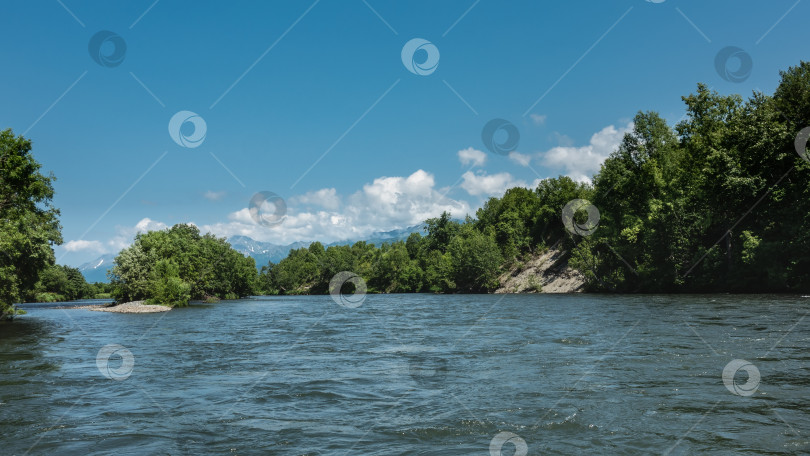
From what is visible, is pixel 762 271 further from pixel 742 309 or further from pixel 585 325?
pixel 585 325

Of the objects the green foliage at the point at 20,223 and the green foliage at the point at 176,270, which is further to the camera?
the green foliage at the point at 176,270

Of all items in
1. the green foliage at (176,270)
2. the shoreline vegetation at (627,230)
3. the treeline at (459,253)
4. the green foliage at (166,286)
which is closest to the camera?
the shoreline vegetation at (627,230)

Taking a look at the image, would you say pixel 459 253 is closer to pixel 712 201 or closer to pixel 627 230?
pixel 627 230

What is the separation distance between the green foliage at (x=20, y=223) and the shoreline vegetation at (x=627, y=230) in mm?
111

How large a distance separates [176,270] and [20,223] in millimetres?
38393

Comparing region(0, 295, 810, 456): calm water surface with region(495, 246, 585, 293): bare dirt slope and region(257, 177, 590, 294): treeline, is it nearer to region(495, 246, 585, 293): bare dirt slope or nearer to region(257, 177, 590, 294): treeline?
region(495, 246, 585, 293): bare dirt slope

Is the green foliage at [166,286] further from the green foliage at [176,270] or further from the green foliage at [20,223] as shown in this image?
the green foliage at [20,223]

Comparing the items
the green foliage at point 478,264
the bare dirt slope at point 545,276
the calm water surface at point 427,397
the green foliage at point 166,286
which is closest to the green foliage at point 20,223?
the calm water surface at point 427,397

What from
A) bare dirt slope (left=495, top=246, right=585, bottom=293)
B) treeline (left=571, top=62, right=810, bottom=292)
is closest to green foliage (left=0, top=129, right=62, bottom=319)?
treeline (left=571, top=62, right=810, bottom=292)

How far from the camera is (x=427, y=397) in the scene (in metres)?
12.6

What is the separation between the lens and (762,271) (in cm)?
4938

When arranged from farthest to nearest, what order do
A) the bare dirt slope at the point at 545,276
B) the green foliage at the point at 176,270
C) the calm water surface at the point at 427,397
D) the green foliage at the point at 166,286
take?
the bare dirt slope at the point at 545,276
the green foliage at the point at 176,270
the green foliage at the point at 166,286
the calm water surface at the point at 427,397

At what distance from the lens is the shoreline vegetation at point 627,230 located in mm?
44750

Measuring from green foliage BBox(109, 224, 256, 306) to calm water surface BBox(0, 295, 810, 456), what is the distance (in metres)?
54.0
